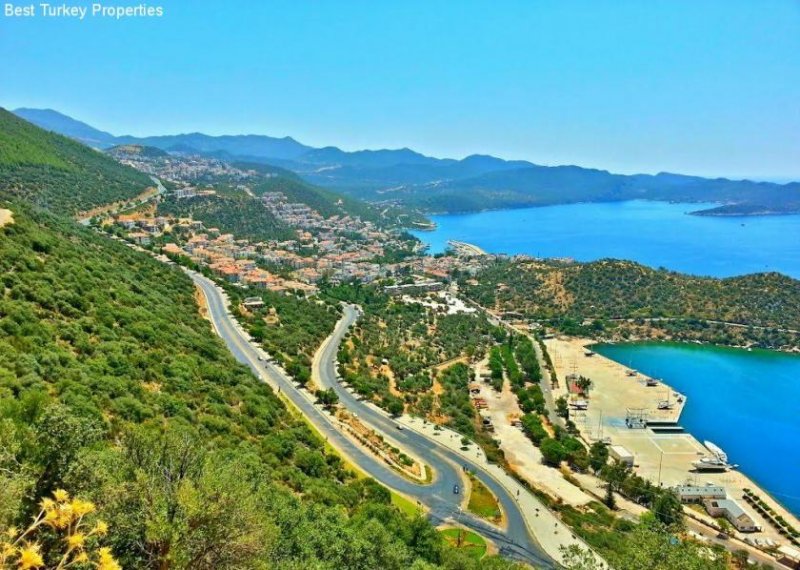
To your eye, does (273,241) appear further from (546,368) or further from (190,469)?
(190,469)

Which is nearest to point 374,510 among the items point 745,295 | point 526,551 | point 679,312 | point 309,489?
point 309,489

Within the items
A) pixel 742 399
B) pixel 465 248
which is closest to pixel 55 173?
pixel 742 399

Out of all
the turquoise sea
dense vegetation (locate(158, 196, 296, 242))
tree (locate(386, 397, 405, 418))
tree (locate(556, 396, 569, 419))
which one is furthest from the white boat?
dense vegetation (locate(158, 196, 296, 242))

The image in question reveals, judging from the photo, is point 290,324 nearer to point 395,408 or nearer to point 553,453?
point 395,408

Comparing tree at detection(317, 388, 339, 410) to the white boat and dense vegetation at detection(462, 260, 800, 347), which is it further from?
dense vegetation at detection(462, 260, 800, 347)

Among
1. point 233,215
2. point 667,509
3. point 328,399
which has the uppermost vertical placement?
point 233,215
